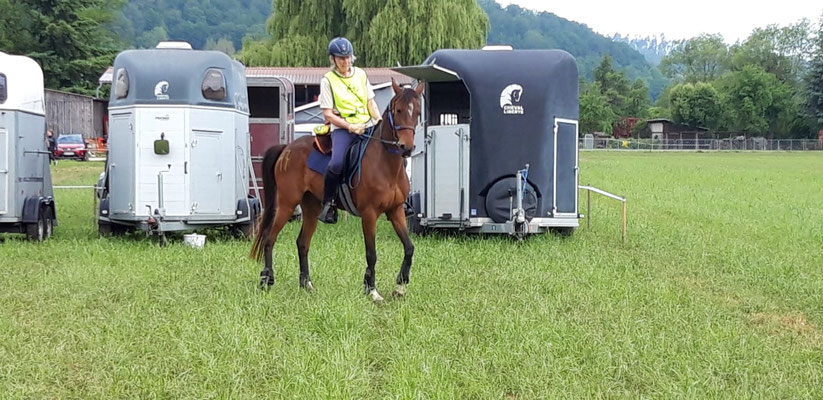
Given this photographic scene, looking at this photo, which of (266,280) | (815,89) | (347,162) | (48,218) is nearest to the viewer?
(347,162)

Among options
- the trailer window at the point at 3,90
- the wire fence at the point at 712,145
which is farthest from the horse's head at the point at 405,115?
the wire fence at the point at 712,145

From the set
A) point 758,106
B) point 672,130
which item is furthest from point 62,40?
point 758,106

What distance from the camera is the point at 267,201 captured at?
10023mm

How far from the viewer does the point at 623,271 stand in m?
10.5

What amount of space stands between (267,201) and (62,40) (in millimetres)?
52494

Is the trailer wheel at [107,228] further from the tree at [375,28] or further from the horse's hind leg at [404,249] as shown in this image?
the tree at [375,28]

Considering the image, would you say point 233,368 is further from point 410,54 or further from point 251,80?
point 410,54

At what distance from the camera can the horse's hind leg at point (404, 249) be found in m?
8.70

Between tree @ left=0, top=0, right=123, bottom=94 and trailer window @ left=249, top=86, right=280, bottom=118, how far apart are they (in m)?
42.8

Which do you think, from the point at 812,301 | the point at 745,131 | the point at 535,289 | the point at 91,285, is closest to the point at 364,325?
the point at 535,289

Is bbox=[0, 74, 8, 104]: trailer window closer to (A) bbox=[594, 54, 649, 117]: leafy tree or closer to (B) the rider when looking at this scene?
(B) the rider

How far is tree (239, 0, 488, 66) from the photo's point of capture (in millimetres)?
38219

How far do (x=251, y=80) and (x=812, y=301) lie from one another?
36.5 feet

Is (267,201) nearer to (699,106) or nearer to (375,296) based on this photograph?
(375,296)
